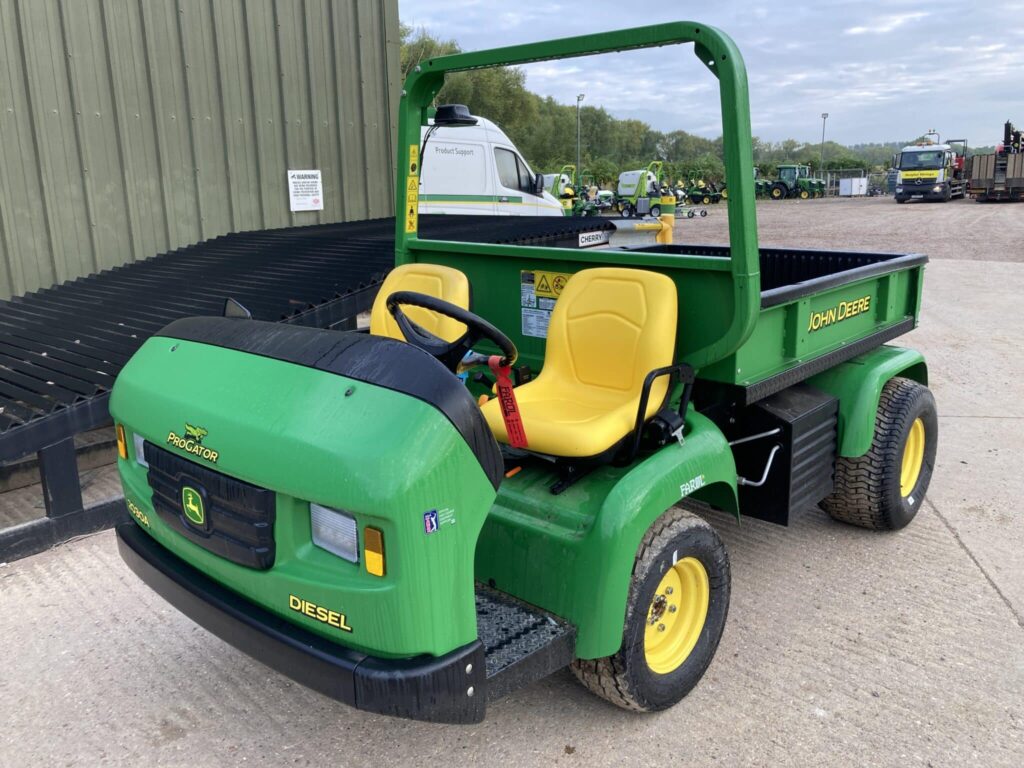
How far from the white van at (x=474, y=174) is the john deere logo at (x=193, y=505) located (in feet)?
28.9

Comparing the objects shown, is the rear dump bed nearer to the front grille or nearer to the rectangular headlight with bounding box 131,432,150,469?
the front grille

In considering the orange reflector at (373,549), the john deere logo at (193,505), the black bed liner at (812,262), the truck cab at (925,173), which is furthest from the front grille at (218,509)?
the truck cab at (925,173)

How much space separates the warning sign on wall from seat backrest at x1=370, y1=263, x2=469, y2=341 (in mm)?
5055

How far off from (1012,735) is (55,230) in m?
6.74

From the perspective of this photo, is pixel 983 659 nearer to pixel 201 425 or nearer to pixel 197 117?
pixel 201 425

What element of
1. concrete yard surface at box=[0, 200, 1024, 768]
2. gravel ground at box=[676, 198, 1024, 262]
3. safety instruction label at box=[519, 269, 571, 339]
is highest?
safety instruction label at box=[519, 269, 571, 339]

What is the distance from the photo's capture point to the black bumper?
1860 mm

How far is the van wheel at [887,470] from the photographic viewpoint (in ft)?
11.9

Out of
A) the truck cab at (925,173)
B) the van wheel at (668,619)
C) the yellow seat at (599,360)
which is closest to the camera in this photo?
the van wheel at (668,619)

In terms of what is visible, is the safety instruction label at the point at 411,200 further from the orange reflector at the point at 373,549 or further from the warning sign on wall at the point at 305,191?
the warning sign on wall at the point at 305,191

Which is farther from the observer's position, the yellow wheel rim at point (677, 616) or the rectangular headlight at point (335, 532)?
the yellow wheel rim at point (677, 616)

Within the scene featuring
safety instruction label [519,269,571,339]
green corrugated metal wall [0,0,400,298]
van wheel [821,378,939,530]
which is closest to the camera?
safety instruction label [519,269,571,339]

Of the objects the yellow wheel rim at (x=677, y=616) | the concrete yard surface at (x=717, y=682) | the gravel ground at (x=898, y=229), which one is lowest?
the concrete yard surface at (x=717, y=682)

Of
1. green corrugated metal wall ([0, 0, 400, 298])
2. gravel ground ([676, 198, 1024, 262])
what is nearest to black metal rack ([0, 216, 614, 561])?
green corrugated metal wall ([0, 0, 400, 298])
